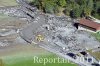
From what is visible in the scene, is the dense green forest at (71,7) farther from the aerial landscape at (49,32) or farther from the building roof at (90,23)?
the building roof at (90,23)

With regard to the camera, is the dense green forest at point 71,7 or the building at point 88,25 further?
the dense green forest at point 71,7

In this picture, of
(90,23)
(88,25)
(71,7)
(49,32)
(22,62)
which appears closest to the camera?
(22,62)

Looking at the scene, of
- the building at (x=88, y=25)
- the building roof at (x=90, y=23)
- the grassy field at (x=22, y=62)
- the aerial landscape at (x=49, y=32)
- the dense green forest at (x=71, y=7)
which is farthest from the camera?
the dense green forest at (x=71, y=7)

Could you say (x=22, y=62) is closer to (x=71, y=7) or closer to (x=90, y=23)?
(x=90, y=23)

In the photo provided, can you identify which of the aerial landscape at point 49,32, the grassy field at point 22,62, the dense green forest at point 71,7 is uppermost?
the dense green forest at point 71,7

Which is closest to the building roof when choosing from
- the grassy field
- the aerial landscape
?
the aerial landscape

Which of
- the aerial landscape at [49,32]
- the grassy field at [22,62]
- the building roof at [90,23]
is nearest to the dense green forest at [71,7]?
the aerial landscape at [49,32]

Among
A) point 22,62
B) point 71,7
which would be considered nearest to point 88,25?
point 71,7
